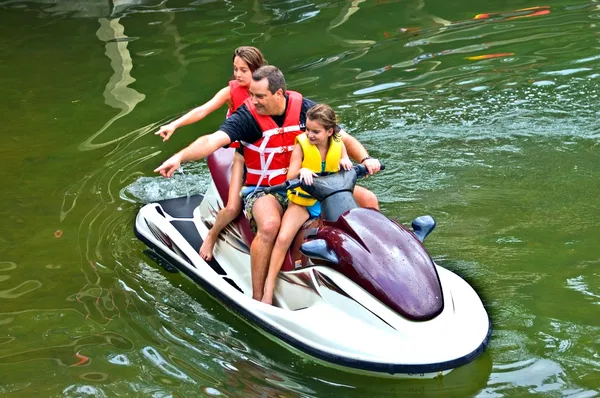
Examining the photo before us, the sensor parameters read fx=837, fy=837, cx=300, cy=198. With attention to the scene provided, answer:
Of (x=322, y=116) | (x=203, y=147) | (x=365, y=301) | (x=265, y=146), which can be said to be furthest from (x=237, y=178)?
(x=365, y=301)

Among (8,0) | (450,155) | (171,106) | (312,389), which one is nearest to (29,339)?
(312,389)

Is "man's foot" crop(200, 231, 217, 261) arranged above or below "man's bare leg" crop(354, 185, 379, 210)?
below

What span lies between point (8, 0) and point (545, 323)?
12.4 metres

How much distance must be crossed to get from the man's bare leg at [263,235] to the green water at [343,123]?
36 centimetres

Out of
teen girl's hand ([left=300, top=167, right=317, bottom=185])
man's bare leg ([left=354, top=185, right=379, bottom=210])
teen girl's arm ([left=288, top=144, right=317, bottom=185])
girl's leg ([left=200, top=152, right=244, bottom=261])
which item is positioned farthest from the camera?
girl's leg ([left=200, top=152, right=244, bottom=261])

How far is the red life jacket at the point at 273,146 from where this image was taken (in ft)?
16.4

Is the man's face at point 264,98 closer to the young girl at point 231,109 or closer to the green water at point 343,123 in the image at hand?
the young girl at point 231,109

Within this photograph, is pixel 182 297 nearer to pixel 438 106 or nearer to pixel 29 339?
pixel 29 339

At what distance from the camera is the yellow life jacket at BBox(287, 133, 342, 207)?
471cm

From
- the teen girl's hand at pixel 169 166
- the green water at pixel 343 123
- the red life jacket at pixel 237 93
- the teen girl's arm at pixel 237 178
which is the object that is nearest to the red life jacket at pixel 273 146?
the teen girl's arm at pixel 237 178

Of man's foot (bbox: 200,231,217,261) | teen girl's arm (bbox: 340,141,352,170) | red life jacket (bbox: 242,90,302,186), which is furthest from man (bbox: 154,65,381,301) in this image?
man's foot (bbox: 200,231,217,261)

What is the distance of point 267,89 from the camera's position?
15.9ft

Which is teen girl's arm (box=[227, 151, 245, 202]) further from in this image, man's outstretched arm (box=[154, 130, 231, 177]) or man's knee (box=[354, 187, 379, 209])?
man's knee (box=[354, 187, 379, 209])

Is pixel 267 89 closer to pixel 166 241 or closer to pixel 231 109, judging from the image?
pixel 231 109
